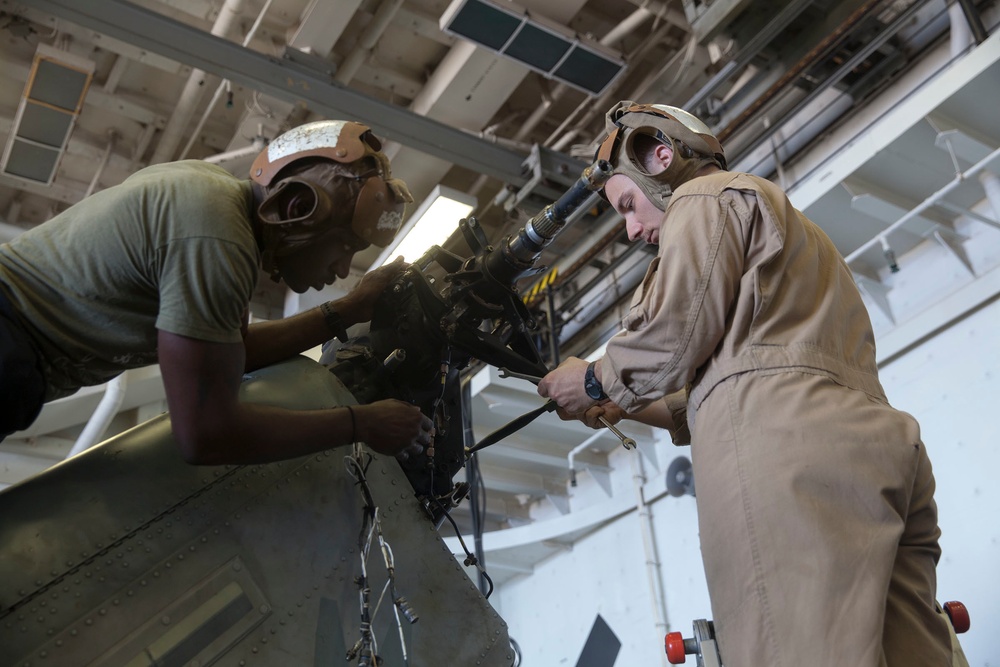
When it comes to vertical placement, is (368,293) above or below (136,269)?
above

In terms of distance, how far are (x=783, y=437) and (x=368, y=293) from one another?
57.8 inches

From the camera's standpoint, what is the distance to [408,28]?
6375 mm

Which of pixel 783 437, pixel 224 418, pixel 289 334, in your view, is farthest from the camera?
pixel 289 334

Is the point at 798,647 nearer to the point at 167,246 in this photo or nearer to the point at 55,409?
the point at 167,246

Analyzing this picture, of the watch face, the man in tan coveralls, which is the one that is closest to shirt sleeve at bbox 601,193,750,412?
the man in tan coveralls

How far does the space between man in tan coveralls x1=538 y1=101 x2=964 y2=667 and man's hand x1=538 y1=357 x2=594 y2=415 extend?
0.01m

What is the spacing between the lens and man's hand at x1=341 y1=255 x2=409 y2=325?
2.74m

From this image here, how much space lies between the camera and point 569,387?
2307 mm

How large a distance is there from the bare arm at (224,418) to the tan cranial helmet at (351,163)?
18.5 inches

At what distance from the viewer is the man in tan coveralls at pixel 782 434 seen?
164 cm

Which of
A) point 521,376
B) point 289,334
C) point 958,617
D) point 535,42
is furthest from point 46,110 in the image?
point 958,617

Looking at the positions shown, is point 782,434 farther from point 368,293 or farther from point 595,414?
point 368,293

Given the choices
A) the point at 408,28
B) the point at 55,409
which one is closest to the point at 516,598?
the point at 55,409

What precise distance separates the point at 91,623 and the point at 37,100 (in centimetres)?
513
